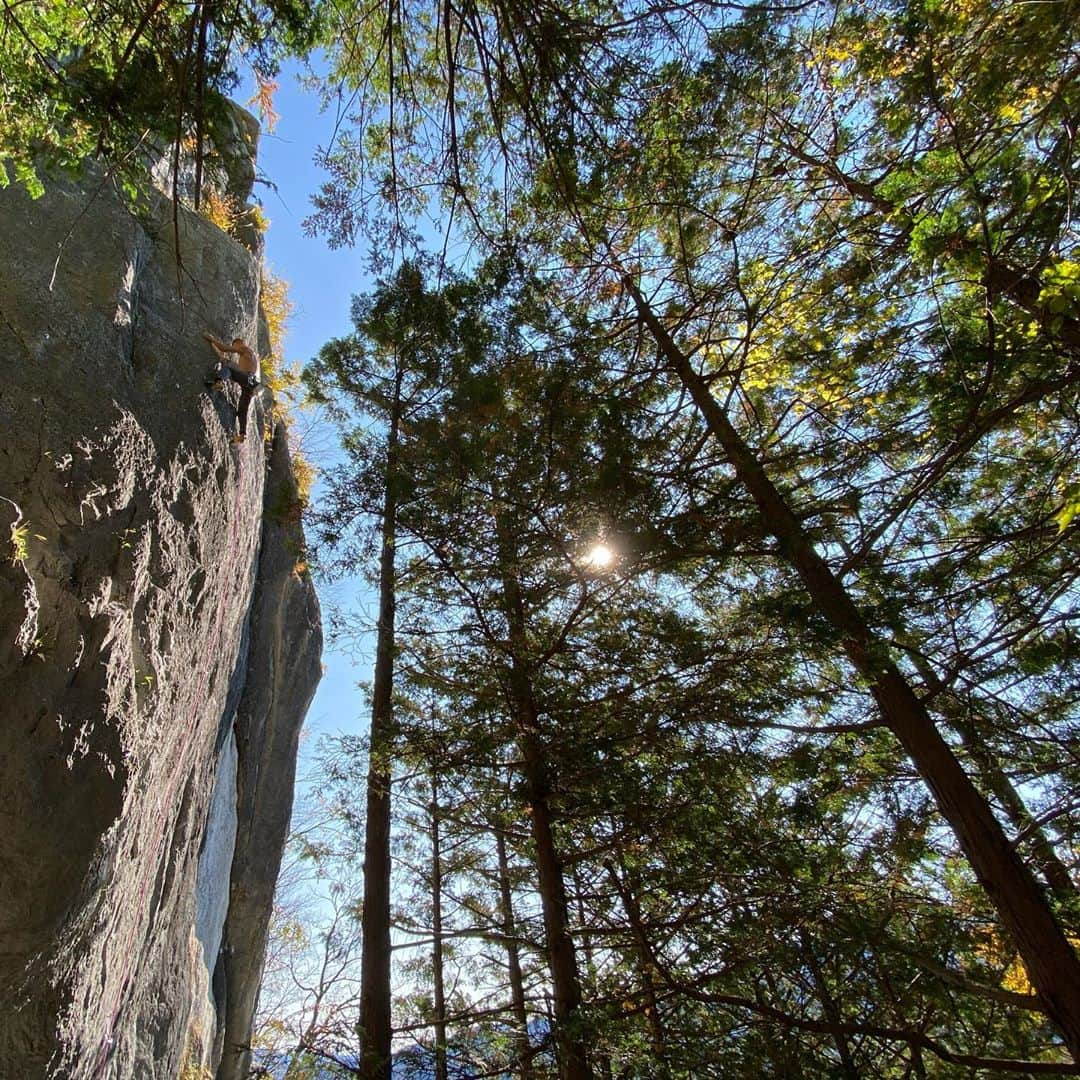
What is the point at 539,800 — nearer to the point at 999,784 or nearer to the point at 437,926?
the point at 437,926

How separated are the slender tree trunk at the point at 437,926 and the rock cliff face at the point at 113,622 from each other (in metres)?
1.70

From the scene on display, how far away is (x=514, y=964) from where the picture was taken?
6734 mm

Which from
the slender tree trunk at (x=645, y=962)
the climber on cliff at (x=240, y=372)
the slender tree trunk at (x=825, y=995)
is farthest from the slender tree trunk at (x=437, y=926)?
the climber on cliff at (x=240, y=372)

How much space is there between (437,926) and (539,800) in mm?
2161

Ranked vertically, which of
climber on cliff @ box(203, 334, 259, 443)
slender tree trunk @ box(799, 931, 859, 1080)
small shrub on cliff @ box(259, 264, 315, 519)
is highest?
small shrub on cliff @ box(259, 264, 315, 519)

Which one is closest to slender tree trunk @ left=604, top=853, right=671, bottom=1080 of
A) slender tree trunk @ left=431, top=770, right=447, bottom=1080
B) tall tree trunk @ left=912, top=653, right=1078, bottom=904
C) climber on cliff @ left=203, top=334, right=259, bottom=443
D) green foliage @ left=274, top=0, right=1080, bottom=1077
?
green foliage @ left=274, top=0, right=1080, bottom=1077

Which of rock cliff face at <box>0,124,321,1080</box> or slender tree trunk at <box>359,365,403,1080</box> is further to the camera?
slender tree trunk at <box>359,365,403,1080</box>

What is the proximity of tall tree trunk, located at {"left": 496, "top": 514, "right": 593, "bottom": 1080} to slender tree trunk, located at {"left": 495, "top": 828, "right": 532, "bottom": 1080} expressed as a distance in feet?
1.00

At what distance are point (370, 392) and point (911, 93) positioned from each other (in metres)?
5.68

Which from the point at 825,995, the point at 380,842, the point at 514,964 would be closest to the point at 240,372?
the point at 380,842

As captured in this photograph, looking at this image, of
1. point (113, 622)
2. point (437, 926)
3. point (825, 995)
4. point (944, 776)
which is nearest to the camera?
point (113, 622)

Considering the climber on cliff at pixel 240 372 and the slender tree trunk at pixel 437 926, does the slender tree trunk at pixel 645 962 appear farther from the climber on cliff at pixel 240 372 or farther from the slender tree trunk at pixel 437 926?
the climber on cliff at pixel 240 372

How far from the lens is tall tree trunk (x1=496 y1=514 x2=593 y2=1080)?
452 cm

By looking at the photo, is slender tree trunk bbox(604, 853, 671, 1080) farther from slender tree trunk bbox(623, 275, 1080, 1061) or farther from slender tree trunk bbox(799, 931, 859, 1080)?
slender tree trunk bbox(623, 275, 1080, 1061)
